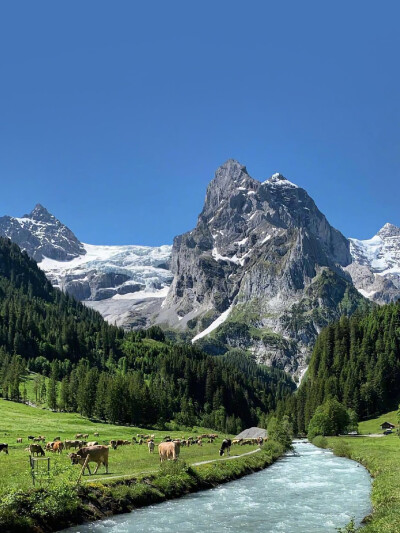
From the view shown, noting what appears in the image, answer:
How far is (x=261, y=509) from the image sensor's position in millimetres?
36531

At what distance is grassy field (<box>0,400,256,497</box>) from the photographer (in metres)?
41.0

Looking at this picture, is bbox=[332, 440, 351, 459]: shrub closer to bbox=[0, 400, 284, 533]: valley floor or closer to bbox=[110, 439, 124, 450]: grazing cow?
bbox=[0, 400, 284, 533]: valley floor

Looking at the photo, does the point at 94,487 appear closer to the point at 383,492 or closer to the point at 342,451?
the point at 383,492

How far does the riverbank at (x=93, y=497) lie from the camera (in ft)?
93.8

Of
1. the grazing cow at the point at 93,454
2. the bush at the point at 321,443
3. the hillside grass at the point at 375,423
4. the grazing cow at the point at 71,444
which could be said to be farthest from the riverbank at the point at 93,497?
the hillside grass at the point at 375,423

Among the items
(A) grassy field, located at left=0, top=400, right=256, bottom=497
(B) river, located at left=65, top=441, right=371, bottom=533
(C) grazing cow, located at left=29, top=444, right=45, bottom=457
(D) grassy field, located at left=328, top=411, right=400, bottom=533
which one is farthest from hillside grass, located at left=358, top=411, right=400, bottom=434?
(C) grazing cow, located at left=29, top=444, right=45, bottom=457

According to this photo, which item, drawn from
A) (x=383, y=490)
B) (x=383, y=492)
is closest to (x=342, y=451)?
(x=383, y=490)

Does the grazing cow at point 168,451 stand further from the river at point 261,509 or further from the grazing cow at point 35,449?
the grazing cow at point 35,449

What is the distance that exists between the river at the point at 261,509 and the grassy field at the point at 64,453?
7.38 m

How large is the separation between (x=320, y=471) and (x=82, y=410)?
318ft

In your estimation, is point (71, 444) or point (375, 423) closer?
point (71, 444)

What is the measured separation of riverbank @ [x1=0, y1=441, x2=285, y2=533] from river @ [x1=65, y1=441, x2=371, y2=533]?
1140mm

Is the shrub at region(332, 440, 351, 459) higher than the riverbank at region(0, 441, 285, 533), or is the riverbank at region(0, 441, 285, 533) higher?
the riverbank at region(0, 441, 285, 533)

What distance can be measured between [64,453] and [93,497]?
99.4 feet
